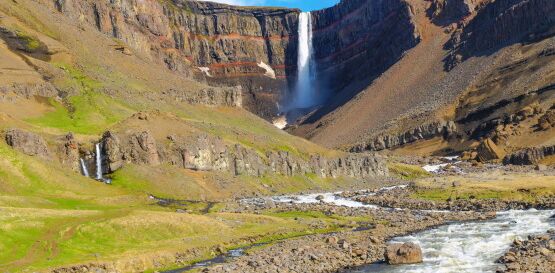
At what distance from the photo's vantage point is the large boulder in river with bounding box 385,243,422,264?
49344 mm

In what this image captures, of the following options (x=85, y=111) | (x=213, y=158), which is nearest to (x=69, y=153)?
(x=213, y=158)

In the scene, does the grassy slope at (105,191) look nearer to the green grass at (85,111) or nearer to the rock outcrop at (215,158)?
the green grass at (85,111)

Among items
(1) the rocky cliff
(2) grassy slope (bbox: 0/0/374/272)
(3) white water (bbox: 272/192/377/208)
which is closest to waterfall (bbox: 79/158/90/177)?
(1) the rocky cliff

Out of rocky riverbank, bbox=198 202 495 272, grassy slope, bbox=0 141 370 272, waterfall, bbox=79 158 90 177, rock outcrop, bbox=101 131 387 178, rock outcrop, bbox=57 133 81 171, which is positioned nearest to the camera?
rocky riverbank, bbox=198 202 495 272

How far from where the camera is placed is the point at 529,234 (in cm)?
5956

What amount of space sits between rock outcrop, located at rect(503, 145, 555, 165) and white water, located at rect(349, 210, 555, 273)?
8404cm

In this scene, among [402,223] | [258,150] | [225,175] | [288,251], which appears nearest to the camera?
[288,251]

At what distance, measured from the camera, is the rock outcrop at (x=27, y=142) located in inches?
3784

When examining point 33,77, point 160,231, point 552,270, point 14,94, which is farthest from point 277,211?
point 33,77

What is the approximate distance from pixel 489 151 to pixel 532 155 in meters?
20.4

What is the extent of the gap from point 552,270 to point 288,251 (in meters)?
22.5

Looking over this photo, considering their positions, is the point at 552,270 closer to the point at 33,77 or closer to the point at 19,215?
the point at 19,215

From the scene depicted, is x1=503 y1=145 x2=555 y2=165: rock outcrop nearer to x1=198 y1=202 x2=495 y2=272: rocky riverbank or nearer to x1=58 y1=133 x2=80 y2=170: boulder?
x1=198 y1=202 x2=495 y2=272: rocky riverbank

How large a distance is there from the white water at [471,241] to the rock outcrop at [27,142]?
64.3 meters
